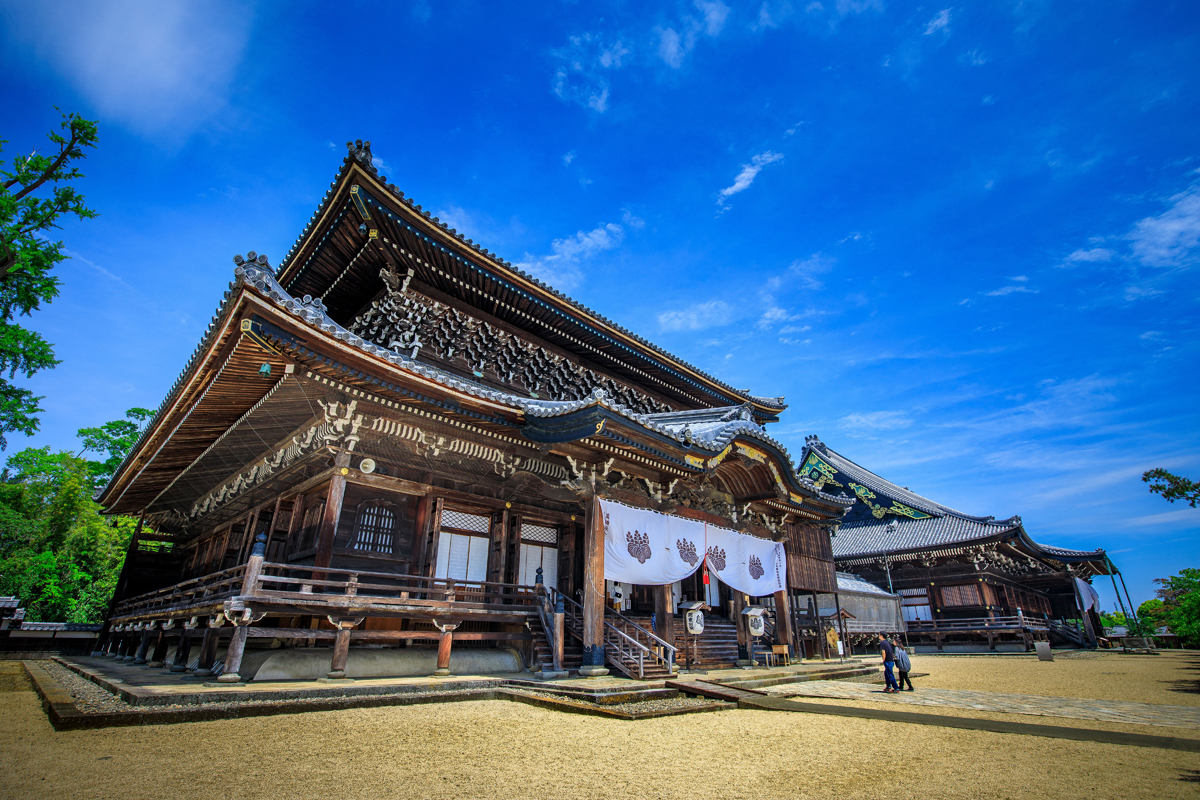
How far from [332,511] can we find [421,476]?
1.78 meters

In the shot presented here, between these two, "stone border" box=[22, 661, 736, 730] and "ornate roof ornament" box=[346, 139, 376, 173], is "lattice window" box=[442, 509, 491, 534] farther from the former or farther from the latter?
"ornate roof ornament" box=[346, 139, 376, 173]

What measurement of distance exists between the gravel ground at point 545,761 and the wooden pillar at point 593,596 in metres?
3.85

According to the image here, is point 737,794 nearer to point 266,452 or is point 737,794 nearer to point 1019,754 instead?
point 1019,754

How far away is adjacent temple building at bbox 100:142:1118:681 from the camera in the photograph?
8.16 m

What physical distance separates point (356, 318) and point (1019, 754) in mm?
13368

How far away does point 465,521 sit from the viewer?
11.4 m

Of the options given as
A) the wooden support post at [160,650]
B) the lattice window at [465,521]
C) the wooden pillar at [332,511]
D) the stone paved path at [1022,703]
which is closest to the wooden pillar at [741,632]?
the stone paved path at [1022,703]

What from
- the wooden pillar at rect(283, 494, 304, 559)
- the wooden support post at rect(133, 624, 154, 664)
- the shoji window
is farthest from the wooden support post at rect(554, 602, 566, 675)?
the wooden support post at rect(133, 624, 154, 664)

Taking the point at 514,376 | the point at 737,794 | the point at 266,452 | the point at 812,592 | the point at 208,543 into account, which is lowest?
the point at 737,794

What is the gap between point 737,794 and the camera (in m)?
3.82

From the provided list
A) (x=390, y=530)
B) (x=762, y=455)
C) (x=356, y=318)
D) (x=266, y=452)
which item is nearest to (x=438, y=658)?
(x=390, y=530)

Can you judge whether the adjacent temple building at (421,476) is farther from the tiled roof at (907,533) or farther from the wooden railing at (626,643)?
the tiled roof at (907,533)

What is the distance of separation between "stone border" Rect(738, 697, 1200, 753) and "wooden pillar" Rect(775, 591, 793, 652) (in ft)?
25.3

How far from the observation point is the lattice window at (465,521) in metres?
11.1
